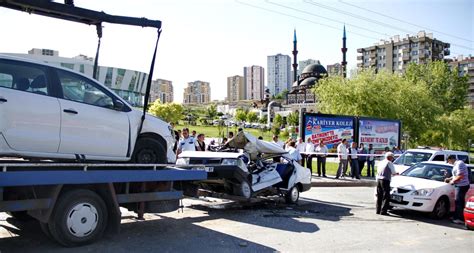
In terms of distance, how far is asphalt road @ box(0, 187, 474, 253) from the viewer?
7.08 meters

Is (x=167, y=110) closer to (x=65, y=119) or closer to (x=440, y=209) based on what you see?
(x=440, y=209)

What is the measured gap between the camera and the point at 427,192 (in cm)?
1063

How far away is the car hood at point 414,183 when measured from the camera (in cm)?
1085

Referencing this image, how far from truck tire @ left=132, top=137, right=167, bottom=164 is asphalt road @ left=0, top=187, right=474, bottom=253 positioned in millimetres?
1260

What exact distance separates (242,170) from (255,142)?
4.14 ft

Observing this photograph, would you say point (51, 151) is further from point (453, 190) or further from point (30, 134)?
point (453, 190)

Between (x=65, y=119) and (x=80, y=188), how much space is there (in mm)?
1028

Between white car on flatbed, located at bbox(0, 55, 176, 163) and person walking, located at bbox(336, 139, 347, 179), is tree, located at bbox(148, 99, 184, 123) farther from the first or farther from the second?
white car on flatbed, located at bbox(0, 55, 176, 163)

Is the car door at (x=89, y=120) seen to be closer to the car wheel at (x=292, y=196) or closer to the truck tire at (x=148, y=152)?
the truck tire at (x=148, y=152)

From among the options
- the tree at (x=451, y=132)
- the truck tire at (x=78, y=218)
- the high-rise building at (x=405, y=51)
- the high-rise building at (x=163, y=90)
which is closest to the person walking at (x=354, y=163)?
the truck tire at (x=78, y=218)

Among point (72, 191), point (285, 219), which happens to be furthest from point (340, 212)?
point (72, 191)

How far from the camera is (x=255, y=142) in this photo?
1102cm

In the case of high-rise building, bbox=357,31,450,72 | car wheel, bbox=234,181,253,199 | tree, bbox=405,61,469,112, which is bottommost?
car wheel, bbox=234,181,253,199

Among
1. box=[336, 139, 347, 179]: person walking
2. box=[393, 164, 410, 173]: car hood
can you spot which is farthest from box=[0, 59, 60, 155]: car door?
box=[336, 139, 347, 179]: person walking
